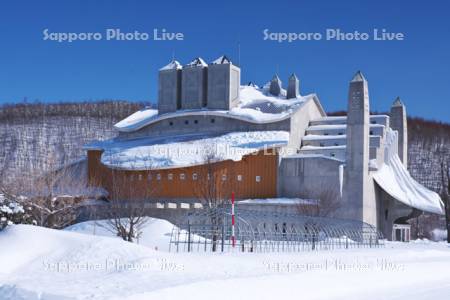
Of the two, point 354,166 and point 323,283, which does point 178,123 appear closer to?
point 354,166

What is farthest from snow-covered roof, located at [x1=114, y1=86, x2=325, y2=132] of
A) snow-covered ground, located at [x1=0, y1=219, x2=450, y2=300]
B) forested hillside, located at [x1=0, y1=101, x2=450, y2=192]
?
forested hillside, located at [x1=0, y1=101, x2=450, y2=192]

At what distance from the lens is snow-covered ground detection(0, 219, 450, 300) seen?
36.2ft

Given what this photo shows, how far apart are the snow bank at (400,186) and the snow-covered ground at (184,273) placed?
28.5 metres

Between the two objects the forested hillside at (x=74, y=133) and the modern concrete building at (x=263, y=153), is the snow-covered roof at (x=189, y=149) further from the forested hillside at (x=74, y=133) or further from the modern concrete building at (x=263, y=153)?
the forested hillside at (x=74, y=133)

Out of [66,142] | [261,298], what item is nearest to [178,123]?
[261,298]

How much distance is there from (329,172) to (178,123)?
1589 centimetres

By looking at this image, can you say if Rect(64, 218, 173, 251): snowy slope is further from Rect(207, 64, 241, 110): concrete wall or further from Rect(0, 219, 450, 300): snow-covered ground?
Rect(207, 64, 241, 110): concrete wall

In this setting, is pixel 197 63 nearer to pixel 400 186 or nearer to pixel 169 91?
pixel 169 91

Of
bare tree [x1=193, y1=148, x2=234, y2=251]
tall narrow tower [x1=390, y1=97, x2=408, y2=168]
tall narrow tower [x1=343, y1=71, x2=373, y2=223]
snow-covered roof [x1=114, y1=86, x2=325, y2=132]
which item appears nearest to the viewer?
tall narrow tower [x1=343, y1=71, x2=373, y2=223]

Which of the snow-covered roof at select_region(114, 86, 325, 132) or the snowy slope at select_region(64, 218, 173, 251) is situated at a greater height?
the snow-covered roof at select_region(114, 86, 325, 132)

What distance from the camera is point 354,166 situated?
4328cm

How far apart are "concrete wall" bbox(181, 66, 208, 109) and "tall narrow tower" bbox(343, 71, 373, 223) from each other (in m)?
16.2

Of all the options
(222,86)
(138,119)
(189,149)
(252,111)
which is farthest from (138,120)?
(189,149)

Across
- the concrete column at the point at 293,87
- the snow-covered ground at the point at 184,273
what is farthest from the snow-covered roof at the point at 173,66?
the snow-covered ground at the point at 184,273
